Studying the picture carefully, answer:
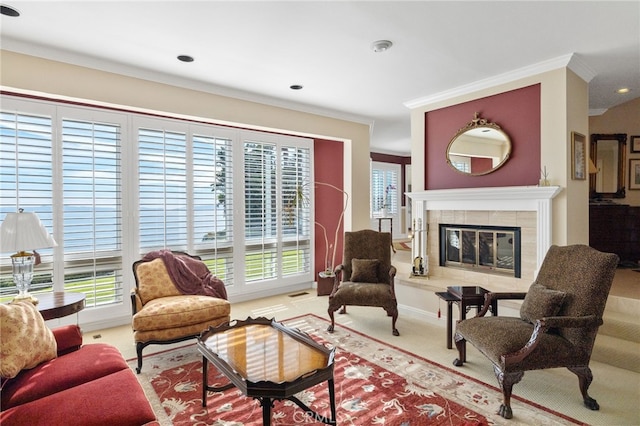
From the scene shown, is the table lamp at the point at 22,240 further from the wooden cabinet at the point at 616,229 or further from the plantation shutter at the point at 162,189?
the wooden cabinet at the point at 616,229

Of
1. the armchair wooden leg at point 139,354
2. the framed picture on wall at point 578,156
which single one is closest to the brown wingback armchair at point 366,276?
the armchair wooden leg at point 139,354

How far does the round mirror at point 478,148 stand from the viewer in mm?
4004

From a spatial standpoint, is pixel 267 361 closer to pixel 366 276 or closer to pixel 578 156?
pixel 366 276

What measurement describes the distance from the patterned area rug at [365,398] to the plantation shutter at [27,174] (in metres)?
1.52

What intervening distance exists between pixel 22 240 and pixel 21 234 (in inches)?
1.9

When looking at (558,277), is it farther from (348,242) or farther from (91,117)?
(91,117)

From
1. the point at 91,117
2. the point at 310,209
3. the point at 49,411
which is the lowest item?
the point at 49,411

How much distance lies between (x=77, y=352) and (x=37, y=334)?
262 millimetres

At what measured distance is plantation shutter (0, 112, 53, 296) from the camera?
3.21m

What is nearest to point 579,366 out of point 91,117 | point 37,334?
point 37,334

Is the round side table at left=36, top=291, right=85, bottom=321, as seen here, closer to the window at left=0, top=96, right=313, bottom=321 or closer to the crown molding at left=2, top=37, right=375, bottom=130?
the window at left=0, top=96, right=313, bottom=321

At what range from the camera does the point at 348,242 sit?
4.38m

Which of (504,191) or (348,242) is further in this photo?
(348,242)

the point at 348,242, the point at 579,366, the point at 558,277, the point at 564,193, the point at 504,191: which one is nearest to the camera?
the point at 579,366
